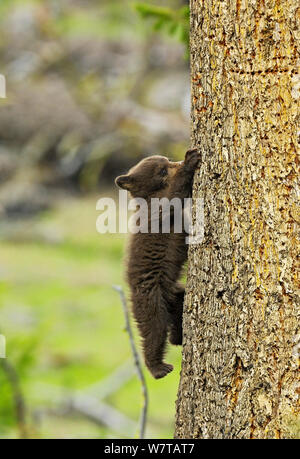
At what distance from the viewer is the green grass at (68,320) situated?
717 cm

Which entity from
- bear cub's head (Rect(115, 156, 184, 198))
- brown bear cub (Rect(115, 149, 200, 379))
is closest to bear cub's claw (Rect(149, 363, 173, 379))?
brown bear cub (Rect(115, 149, 200, 379))

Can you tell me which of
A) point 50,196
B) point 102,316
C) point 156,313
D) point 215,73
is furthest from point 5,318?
point 215,73

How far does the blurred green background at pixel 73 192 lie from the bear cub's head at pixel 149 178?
0.99m

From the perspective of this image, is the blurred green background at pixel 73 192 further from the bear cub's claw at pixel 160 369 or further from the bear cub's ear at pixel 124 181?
the bear cub's claw at pixel 160 369

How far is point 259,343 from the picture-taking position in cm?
250

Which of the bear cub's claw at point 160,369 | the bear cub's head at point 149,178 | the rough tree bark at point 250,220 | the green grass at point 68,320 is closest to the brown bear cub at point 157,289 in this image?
the bear cub's claw at point 160,369

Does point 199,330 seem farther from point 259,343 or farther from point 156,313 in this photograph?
point 156,313

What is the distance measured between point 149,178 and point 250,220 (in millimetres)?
1440

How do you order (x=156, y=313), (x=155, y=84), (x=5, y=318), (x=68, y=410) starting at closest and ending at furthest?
(x=156, y=313) → (x=68, y=410) → (x=5, y=318) → (x=155, y=84)

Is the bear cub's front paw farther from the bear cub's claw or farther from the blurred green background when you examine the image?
the blurred green background

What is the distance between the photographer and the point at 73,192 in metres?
12.9
